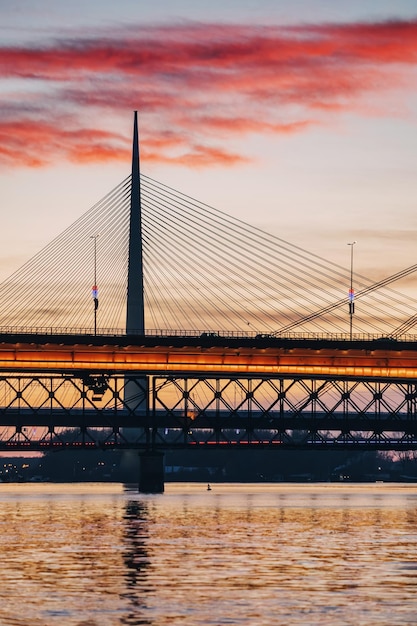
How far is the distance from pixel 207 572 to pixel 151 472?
123m

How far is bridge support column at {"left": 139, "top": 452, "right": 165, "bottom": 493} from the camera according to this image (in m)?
171

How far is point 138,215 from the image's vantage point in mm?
152375

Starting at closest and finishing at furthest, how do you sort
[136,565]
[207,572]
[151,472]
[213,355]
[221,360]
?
[207,572], [136,565], [213,355], [221,360], [151,472]

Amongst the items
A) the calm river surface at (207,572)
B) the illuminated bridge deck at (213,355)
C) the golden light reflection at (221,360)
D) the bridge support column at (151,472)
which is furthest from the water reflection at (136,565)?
the bridge support column at (151,472)

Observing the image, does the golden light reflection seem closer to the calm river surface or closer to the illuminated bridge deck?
the illuminated bridge deck

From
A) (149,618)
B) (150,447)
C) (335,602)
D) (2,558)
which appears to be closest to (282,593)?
(335,602)

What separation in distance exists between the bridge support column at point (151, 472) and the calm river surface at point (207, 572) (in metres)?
77.4

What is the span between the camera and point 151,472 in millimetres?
173750

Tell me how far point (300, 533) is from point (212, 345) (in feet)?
229

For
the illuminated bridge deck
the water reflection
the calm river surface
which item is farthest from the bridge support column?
the calm river surface

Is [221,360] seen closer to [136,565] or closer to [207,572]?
[136,565]

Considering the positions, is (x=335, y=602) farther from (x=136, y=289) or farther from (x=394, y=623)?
(x=136, y=289)

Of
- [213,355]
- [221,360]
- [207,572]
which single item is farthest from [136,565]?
[221,360]

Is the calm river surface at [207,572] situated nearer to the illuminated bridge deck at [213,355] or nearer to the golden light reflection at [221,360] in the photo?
the illuminated bridge deck at [213,355]
